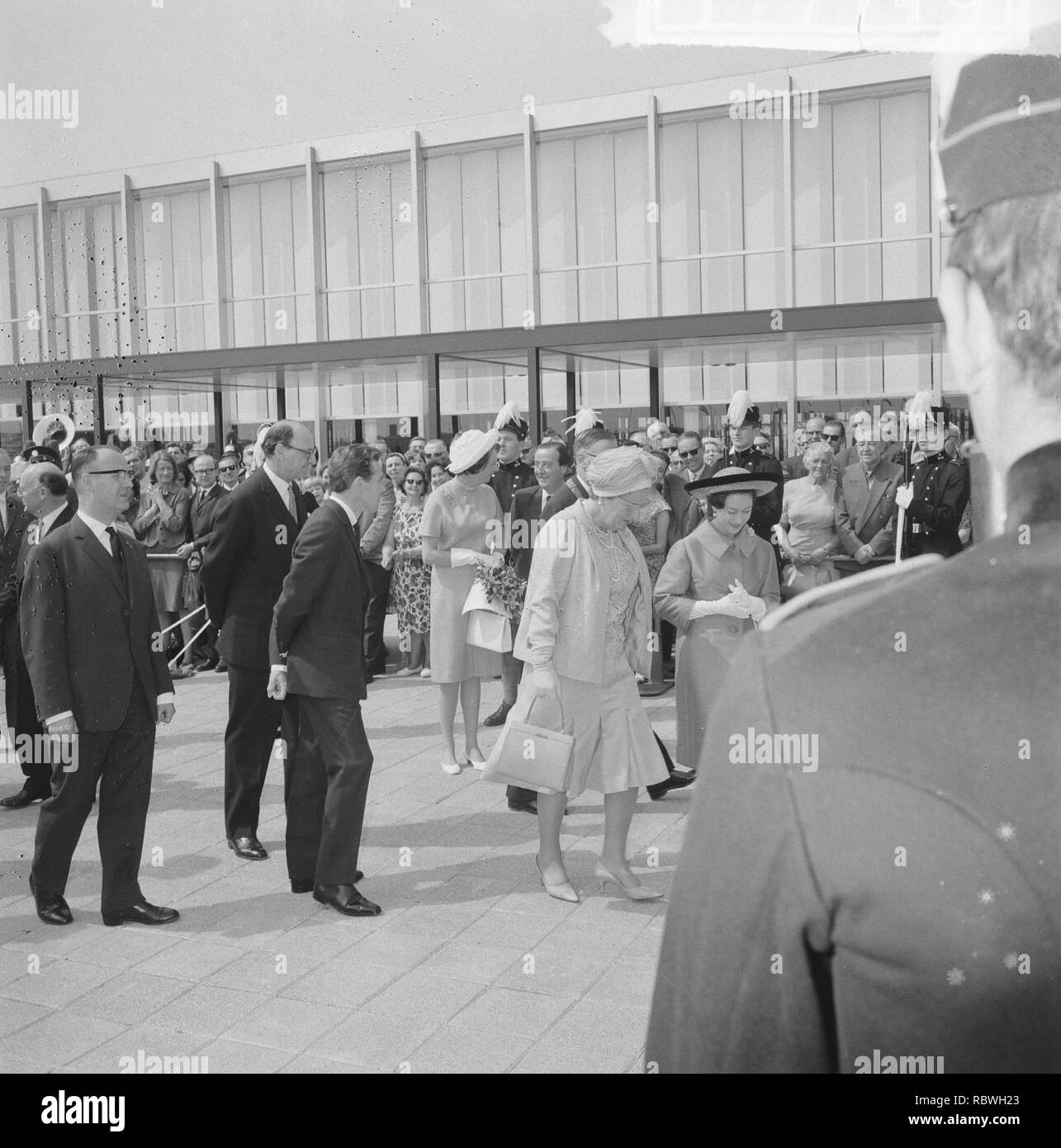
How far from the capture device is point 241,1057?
341 centimetres

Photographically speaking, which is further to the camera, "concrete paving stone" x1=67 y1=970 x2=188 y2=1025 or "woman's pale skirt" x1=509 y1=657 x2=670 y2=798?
"woman's pale skirt" x1=509 y1=657 x2=670 y2=798

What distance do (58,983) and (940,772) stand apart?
3703mm

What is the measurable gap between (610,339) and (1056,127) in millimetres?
14684

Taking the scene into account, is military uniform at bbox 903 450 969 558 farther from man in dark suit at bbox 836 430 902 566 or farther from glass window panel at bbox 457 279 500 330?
glass window panel at bbox 457 279 500 330

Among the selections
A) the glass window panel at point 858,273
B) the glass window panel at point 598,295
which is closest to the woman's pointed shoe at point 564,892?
the glass window panel at point 858,273

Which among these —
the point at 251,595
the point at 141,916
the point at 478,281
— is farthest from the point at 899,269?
the point at 141,916

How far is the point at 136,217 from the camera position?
75.0 ft

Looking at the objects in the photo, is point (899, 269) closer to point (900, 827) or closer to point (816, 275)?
point (816, 275)

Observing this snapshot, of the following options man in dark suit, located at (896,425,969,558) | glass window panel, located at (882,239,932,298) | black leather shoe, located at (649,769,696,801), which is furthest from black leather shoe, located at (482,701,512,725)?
glass window panel, located at (882,239,932,298)

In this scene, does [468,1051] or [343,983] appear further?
[343,983]

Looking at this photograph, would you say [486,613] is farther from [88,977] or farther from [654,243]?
[654,243]

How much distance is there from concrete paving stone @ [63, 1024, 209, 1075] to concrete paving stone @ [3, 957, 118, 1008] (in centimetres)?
37

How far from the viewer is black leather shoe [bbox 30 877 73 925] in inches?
180

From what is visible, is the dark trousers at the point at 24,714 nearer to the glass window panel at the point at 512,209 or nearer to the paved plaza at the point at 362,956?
the paved plaza at the point at 362,956
